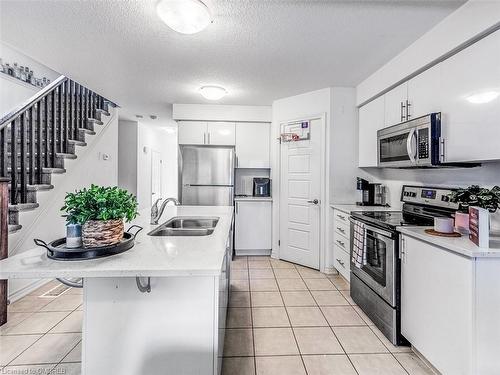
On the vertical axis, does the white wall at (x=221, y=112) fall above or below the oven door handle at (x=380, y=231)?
above

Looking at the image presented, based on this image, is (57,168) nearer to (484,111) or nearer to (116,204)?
(116,204)

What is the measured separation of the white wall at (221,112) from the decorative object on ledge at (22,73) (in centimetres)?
210

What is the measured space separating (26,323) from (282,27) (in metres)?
3.24

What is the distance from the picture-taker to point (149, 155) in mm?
6582

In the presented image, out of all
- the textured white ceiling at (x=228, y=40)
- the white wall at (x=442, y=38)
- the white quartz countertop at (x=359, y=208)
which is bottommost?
the white quartz countertop at (x=359, y=208)

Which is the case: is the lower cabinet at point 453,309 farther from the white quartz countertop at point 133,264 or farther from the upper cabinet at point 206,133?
the upper cabinet at point 206,133

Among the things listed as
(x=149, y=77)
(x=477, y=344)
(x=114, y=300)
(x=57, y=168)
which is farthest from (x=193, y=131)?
(x=477, y=344)

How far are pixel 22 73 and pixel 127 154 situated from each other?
221 cm

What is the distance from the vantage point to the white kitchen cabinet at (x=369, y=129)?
9.91 ft

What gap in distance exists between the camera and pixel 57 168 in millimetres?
3402

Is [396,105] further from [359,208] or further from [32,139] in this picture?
[32,139]

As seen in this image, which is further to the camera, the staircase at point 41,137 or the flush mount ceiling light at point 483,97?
the staircase at point 41,137

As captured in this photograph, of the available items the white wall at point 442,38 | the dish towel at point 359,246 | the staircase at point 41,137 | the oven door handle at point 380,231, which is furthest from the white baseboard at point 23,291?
the white wall at point 442,38

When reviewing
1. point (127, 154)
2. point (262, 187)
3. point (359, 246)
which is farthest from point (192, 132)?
point (359, 246)
